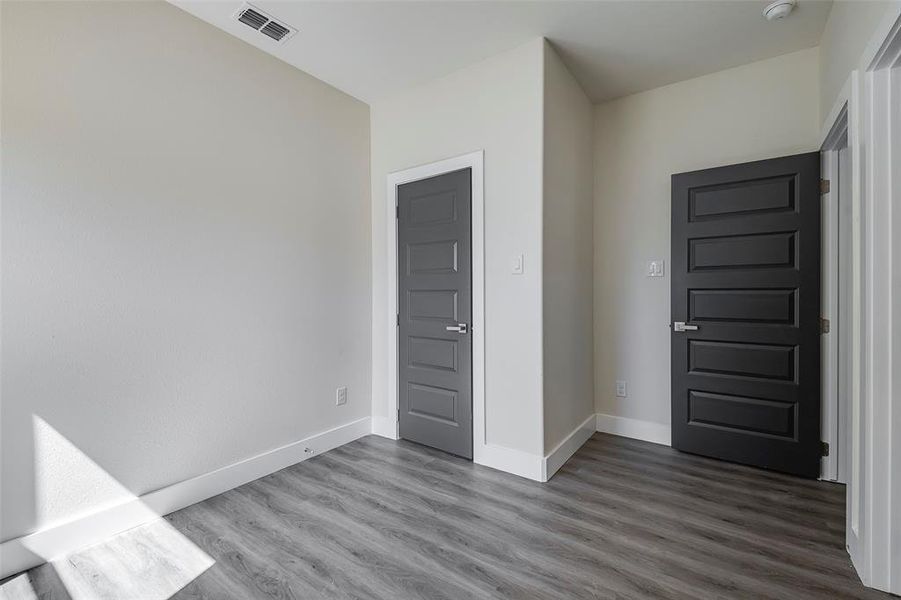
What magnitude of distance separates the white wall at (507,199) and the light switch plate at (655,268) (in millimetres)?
1229

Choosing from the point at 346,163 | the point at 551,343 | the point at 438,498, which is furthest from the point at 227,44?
the point at 438,498

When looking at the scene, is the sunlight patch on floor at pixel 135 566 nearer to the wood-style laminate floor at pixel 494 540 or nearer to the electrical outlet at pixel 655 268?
the wood-style laminate floor at pixel 494 540

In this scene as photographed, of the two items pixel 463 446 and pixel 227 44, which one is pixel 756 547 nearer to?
pixel 463 446

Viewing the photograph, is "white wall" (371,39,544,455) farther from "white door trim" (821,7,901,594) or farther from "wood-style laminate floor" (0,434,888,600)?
"white door trim" (821,7,901,594)

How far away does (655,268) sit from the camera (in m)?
3.22

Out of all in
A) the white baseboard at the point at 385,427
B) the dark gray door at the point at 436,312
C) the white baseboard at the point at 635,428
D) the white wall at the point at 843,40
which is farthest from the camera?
the white baseboard at the point at 385,427

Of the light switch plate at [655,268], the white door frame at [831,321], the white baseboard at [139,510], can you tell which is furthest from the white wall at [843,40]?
the white baseboard at [139,510]

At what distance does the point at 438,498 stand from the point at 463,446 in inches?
22.9

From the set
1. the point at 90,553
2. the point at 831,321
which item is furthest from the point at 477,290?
the point at 90,553

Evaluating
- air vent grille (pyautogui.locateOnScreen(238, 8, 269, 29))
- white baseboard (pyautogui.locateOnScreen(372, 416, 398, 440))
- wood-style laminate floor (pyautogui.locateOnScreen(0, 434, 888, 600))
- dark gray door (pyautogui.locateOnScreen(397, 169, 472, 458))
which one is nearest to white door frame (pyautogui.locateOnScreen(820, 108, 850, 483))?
wood-style laminate floor (pyautogui.locateOnScreen(0, 434, 888, 600))

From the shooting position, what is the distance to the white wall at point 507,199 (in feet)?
8.49

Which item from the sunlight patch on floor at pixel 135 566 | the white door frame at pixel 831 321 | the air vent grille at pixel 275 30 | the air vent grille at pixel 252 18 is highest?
the air vent grille at pixel 275 30

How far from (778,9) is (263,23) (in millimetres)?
2938

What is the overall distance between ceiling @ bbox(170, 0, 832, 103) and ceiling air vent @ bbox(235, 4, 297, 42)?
0.04 metres
